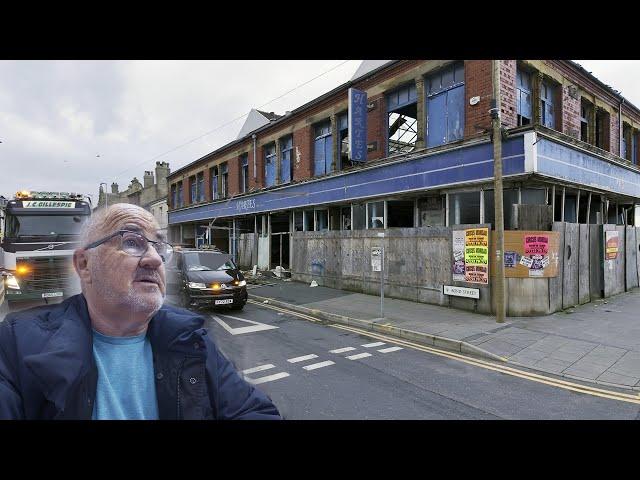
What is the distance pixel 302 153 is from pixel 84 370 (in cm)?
1877

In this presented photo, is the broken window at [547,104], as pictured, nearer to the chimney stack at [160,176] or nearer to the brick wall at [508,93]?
the brick wall at [508,93]

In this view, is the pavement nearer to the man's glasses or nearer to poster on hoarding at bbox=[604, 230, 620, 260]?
poster on hoarding at bbox=[604, 230, 620, 260]

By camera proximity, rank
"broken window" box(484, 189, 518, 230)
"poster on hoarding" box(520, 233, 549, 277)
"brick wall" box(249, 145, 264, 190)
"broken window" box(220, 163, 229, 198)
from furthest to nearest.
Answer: "broken window" box(220, 163, 229, 198)
"brick wall" box(249, 145, 264, 190)
"broken window" box(484, 189, 518, 230)
"poster on hoarding" box(520, 233, 549, 277)

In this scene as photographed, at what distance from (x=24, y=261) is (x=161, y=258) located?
1734 mm

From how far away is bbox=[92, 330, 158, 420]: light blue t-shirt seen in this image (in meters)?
1.27

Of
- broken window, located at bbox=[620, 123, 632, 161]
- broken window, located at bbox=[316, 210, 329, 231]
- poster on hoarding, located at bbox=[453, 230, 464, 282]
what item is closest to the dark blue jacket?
poster on hoarding, located at bbox=[453, 230, 464, 282]

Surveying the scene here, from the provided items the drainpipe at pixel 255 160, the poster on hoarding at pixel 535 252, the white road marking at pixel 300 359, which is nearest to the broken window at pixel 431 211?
the poster on hoarding at pixel 535 252

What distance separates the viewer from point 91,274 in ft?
4.25

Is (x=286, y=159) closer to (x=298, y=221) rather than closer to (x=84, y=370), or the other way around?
(x=298, y=221)

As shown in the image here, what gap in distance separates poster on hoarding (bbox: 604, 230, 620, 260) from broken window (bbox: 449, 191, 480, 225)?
518 cm

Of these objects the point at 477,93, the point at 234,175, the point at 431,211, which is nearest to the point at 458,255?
the point at 431,211

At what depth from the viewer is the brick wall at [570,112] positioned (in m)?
13.2

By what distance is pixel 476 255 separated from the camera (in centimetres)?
998
